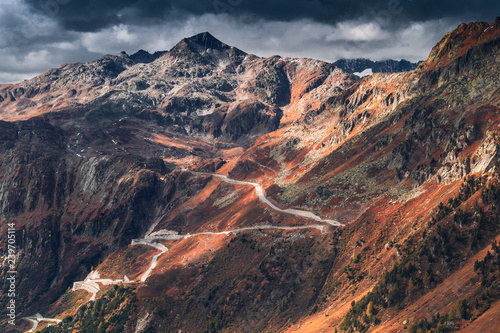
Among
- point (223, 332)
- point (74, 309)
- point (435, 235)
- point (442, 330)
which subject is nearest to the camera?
point (442, 330)

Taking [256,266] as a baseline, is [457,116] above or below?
above

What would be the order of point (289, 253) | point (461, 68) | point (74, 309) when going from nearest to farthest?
point (289, 253), point (461, 68), point (74, 309)

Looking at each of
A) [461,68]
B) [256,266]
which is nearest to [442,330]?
[256,266]

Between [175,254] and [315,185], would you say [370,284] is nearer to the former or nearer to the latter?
[315,185]

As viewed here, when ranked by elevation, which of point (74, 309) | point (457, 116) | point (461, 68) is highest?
point (461, 68)

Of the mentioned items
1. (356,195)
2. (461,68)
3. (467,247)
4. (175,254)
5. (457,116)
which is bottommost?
(175,254)

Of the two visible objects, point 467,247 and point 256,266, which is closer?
point 467,247

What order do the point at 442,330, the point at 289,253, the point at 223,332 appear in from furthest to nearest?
the point at 289,253, the point at 223,332, the point at 442,330

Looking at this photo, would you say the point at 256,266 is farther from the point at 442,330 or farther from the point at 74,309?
the point at 74,309

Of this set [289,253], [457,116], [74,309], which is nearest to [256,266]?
[289,253]
